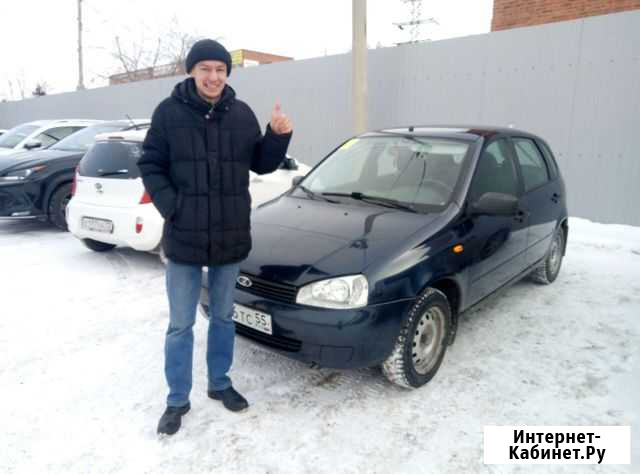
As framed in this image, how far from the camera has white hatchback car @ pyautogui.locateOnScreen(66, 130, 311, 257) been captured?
4887 mm

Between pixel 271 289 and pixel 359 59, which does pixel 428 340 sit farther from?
pixel 359 59

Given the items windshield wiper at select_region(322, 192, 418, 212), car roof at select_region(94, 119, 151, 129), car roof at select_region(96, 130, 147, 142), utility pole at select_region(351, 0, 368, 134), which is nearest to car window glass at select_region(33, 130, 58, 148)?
car roof at select_region(94, 119, 151, 129)

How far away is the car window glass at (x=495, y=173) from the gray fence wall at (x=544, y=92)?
3.72 m

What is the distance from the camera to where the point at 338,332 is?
2.60m

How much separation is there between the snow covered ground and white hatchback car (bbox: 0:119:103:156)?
521 centimetres

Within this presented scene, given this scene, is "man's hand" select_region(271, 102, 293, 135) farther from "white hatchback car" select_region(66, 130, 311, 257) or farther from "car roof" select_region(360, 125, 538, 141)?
"white hatchback car" select_region(66, 130, 311, 257)

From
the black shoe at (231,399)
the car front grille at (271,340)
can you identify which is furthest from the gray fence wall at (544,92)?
the black shoe at (231,399)

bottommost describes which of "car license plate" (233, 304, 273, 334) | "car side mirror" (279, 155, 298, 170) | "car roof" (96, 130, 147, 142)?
"car license plate" (233, 304, 273, 334)

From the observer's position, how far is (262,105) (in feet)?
36.9

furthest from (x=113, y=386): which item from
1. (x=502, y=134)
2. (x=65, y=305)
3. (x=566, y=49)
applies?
(x=566, y=49)

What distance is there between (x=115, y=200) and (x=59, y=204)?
248 centimetres

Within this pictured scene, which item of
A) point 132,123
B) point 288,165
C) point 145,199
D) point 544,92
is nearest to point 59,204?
point 132,123

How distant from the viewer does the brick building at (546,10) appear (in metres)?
7.88

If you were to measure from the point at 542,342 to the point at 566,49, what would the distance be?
512 centimetres
